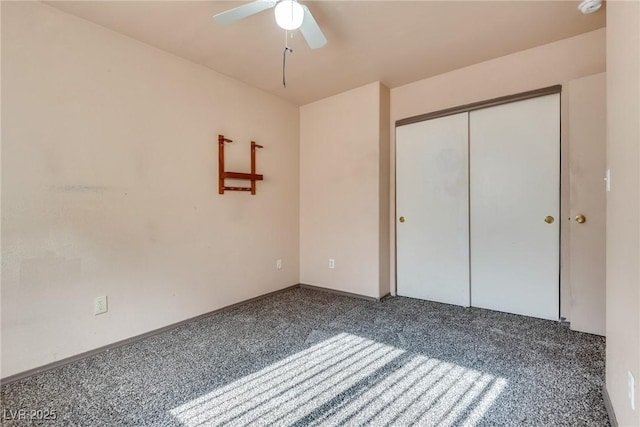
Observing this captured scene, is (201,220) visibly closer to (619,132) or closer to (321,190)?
(321,190)

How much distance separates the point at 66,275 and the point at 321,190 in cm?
248

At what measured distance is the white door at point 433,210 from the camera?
2.86 m

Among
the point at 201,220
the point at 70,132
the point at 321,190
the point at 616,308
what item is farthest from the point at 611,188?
the point at 70,132

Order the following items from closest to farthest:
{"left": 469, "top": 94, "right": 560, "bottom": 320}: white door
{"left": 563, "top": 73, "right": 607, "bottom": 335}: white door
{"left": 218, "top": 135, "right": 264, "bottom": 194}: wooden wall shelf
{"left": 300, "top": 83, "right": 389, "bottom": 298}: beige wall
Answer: {"left": 563, "top": 73, "right": 607, "bottom": 335}: white door < {"left": 469, "top": 94, "right": 560, "bottom": 320}: white door < {"left": 218, "top": 135, "right": 264, "bottom": 194}: wooden wall shelf < {"left": 300, "top": 83, "right": 389, "bottom": 298}: beige wall

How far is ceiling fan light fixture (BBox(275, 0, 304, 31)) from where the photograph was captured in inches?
64.7

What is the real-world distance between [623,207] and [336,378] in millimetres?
1608

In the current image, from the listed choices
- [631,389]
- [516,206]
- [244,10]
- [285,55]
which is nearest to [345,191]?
[285,55]

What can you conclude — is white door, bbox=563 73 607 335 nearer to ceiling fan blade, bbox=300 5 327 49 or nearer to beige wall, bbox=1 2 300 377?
ceiling fan blade, bbox=300 5 327 49

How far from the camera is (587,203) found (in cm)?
223

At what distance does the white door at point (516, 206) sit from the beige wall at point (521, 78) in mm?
79

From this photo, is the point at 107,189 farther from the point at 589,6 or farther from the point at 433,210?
the point at 589,6

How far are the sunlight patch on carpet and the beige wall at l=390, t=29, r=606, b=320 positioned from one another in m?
1.51

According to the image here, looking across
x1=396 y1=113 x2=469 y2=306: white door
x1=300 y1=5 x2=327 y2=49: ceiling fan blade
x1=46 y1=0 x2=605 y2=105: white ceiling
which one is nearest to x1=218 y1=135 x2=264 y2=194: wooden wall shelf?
x1=46 y1=0 x2=605 y2=105: white ceiling

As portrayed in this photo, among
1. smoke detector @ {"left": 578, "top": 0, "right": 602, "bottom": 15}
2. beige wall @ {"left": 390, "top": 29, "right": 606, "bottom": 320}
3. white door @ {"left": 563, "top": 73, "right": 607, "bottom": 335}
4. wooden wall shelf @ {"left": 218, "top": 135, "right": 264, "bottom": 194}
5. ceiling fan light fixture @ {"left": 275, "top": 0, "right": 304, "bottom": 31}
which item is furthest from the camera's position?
wooden wall shelf @ {"left": 218, "top": 135, "right": 264, "bottom": 194}
